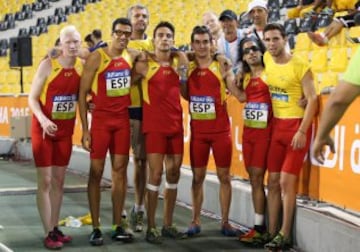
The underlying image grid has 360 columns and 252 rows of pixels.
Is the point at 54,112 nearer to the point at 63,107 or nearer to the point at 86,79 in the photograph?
the point at 63,107

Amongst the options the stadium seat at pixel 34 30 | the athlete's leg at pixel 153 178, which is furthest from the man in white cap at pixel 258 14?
the stadium seat at pixel 34 30

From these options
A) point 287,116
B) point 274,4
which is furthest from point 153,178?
point 274,4

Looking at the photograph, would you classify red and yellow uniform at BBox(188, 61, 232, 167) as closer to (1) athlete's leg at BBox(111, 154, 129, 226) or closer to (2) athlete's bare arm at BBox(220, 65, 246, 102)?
(2) athlete's bare arm at BBox(220, 65, 246, 102)

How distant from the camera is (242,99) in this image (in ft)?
22.5

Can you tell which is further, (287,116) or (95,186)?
(95,186)

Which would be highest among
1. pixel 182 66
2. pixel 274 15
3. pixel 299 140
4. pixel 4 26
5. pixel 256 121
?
pixel 4 26

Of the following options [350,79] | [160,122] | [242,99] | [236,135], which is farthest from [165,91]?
[350,79]

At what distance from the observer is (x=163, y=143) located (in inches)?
267

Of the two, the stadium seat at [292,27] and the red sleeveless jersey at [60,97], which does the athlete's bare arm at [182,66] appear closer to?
the red sleeveless jersey at [60,97]

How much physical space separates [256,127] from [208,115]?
1.73ft

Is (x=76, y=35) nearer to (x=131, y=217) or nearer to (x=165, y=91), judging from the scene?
(x=165, y=91)

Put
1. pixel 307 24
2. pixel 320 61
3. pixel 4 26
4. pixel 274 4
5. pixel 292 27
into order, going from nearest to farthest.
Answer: pixel 320 61 < pixel 307 24 < pixel 292 27 < pixel 274 4 < pixel 4 26

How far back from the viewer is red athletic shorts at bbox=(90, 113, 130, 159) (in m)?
6.64

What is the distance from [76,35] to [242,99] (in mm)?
1676
